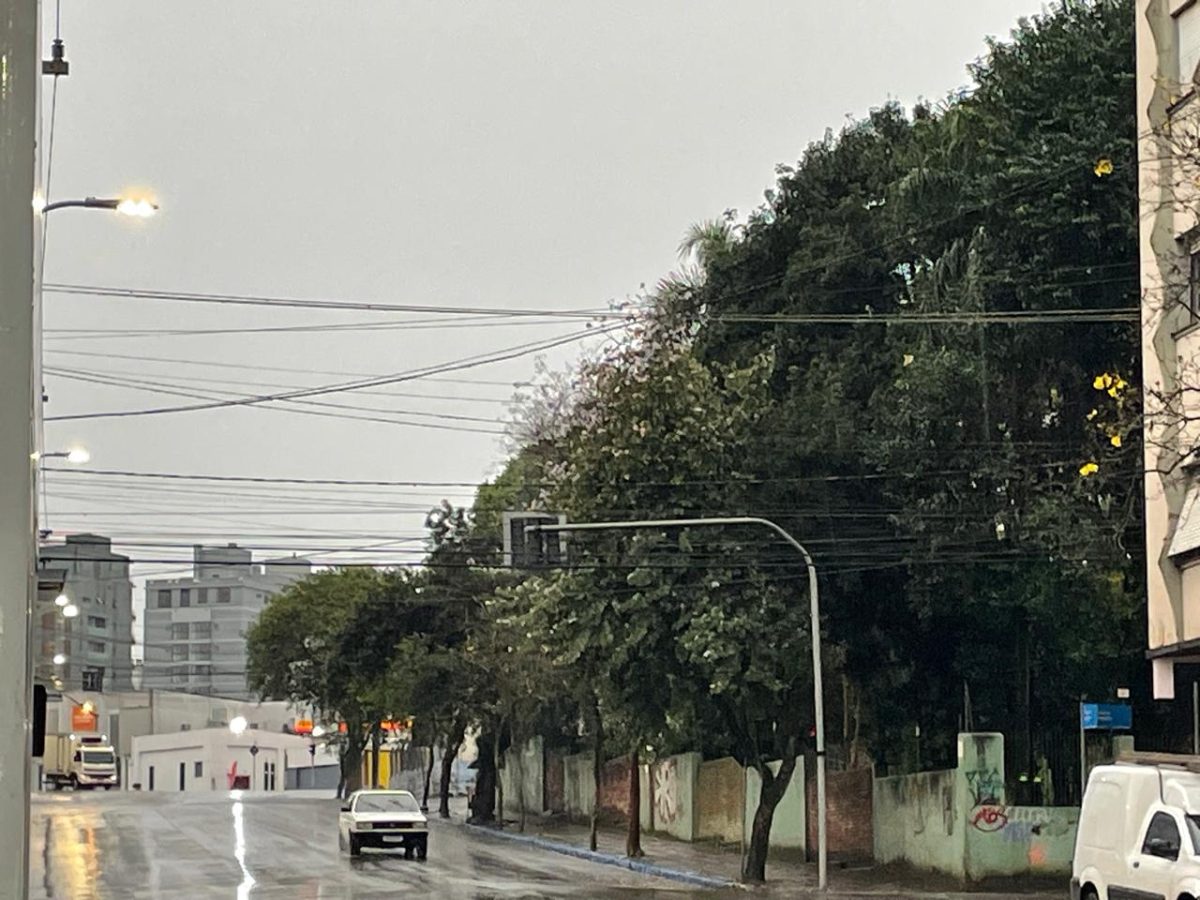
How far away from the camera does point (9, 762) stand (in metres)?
3.43

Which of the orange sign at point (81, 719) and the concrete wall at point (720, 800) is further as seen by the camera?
the orange sign at point (81, 719)

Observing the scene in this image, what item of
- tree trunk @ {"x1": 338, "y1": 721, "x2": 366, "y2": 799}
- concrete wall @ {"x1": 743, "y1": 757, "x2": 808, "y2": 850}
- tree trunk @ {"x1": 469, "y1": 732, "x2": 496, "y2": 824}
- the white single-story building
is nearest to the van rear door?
concrete wall @ {"x1": 743, "y1": 757, "x2": 808, "y2": 850}

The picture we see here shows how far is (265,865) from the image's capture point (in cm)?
3984

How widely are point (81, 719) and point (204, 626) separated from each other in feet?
188

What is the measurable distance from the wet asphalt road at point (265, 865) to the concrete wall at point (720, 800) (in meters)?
4.85

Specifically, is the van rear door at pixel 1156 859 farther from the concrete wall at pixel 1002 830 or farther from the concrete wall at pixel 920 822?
the concrete wall at pixel 920 822

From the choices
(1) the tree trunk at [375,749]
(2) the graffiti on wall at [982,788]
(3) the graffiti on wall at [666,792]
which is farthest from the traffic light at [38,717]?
(1) the tree trunk at [375,749]

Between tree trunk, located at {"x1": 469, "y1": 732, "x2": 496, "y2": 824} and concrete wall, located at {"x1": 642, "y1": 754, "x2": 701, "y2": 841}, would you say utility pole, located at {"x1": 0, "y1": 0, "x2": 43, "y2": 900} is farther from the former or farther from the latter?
tree trunk, located at {"x1": 469, "y1": 732, "x2": 496, "y2": 824}

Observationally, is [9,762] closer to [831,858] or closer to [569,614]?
[569,614]

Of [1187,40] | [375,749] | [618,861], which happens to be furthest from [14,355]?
[375,749]

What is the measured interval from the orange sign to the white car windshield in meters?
80.7

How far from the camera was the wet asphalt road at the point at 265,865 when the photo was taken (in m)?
32.7

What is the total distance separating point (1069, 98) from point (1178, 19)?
27.4 ft

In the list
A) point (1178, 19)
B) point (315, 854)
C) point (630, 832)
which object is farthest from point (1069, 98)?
point (315, 854)
